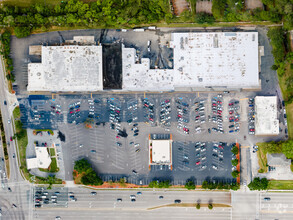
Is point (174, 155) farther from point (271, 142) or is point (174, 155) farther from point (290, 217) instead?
point (290, 217)

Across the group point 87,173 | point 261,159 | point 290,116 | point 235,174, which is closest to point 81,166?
point 87,173

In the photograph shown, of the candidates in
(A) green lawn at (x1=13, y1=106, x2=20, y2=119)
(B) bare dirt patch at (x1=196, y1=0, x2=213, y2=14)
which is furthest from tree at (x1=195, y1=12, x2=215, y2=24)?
(A) green lawn at (x1=13, y1=106, x2=20, y2=119)

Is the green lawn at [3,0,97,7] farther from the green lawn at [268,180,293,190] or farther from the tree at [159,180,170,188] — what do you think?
the green lawn at [268,180,293,190]

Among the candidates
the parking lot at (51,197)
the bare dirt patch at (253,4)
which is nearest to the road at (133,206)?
the parking lot at (51,197)

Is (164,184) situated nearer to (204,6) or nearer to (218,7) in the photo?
(218,7)

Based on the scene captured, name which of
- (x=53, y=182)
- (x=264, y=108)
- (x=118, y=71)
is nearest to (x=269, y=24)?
(x=264, y=108)

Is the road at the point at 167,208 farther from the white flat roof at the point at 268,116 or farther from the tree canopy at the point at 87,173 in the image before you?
the white flat roof at the point at 268,116
